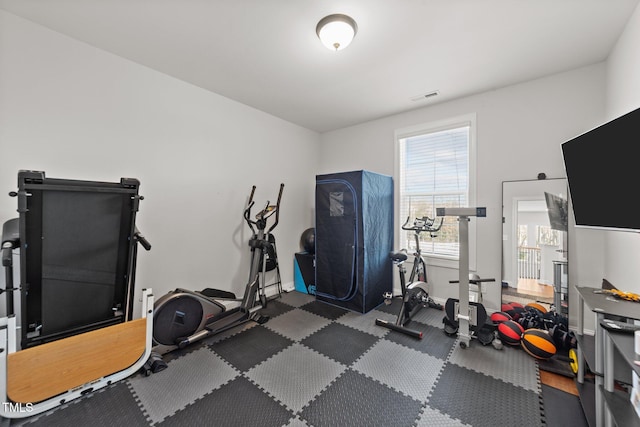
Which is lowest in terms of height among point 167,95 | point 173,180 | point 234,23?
point 173,180

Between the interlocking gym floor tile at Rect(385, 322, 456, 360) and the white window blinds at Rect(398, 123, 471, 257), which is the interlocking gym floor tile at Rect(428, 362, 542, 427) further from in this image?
the white window blinds at Rect(398, 123, 471, 257)

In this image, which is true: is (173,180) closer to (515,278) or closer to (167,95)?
(167,95)

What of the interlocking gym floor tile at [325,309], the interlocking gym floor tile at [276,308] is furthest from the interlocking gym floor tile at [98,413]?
the interlocking gym floor tile at [325,309]

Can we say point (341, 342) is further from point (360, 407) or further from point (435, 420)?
point (435, 420)

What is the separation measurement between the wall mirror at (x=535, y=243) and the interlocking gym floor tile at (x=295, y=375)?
7.81 ft

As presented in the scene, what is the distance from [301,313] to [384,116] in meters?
3.26

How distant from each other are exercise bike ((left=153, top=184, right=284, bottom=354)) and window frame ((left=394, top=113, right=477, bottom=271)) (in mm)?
1985

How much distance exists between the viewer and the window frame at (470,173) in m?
3.29

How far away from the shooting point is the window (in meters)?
3.40

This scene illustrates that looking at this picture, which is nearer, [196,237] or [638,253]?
[638,253]

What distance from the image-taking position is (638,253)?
181 centimetres

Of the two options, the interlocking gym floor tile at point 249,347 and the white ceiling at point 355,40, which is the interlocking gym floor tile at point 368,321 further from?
the white ceiling at point 355,40

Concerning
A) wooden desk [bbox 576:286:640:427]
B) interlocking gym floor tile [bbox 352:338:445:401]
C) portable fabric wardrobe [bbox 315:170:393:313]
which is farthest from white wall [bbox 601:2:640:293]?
portable fabric wardrobe [bbox 315:170:393:313]

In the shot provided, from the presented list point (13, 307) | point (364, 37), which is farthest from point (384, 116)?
point (13, 307)
